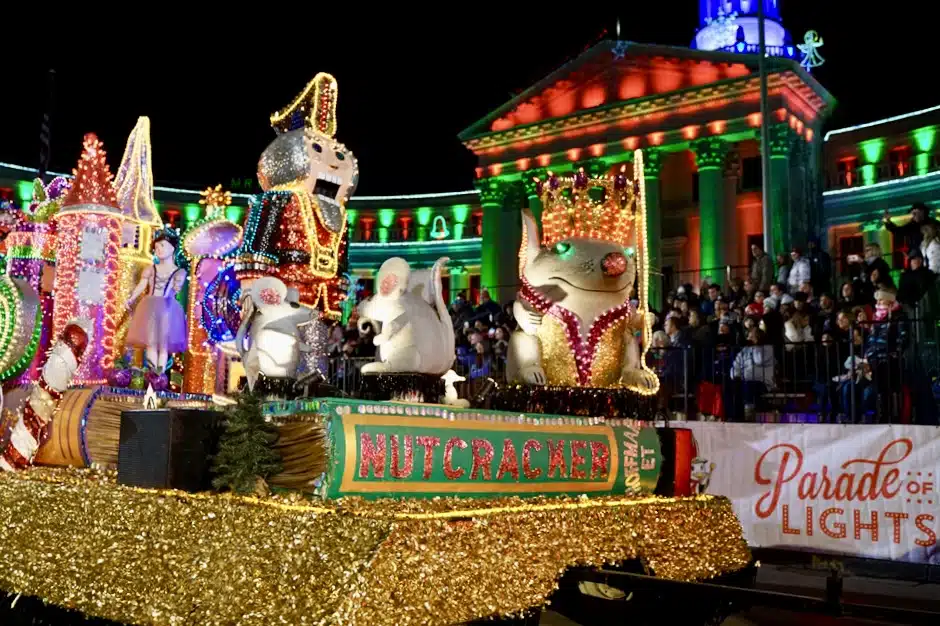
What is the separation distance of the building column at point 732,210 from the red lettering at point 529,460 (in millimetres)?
28822

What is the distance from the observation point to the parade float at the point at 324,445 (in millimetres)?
4242

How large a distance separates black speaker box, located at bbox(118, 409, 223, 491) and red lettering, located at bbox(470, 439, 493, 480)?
141 centimetres

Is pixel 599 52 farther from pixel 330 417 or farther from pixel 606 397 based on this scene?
pixel 330 417

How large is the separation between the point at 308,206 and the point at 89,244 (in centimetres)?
217

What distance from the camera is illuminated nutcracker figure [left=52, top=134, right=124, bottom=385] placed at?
27.4 feet

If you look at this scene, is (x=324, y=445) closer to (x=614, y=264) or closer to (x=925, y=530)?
(x=614, y=264)

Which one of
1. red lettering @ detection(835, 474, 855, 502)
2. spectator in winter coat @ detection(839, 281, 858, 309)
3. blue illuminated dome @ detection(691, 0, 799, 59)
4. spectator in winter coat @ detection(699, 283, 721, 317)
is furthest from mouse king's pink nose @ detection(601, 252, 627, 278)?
blue illuminated dome @ detection(691, 0, 799, 59)

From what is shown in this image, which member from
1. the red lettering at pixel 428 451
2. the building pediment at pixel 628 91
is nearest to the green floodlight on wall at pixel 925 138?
the building pediment at pixel 628 91

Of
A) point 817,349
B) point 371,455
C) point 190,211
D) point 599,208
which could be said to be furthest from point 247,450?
point 190,211

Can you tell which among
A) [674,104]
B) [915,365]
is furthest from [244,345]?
[674,104]

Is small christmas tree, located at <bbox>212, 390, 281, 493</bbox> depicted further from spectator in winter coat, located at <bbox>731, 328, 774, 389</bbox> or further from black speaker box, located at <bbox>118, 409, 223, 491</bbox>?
spectator in winter coat, located at <bbox>731, 328, 774, 389</bbox>

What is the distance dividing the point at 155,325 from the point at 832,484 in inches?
280

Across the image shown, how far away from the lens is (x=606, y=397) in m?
6.52

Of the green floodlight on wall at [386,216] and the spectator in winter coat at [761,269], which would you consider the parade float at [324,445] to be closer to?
the spectator in winter coat at [761,269]
